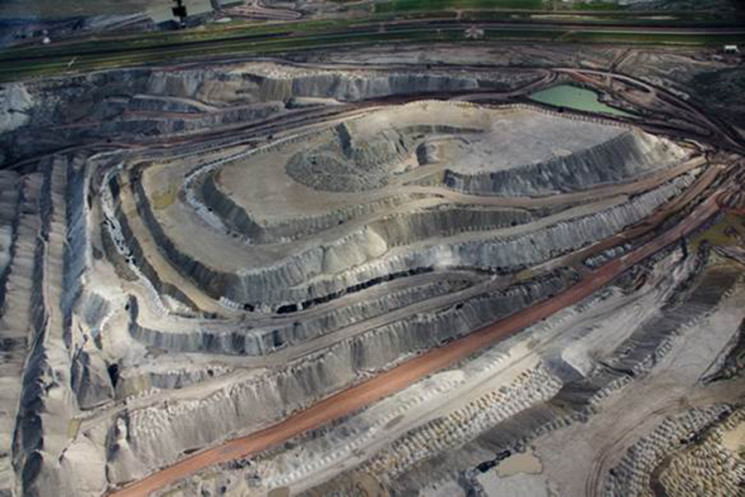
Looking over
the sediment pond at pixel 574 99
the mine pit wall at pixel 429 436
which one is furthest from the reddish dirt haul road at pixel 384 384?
the sediment pond at pixel 574 99

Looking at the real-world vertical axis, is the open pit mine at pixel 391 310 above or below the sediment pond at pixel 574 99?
below

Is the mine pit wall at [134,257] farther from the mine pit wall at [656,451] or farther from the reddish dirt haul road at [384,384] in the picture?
the mine pit wall at [656,451]

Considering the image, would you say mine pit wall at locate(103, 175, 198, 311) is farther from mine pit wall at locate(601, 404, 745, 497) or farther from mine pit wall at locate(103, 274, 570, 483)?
mine pit wall at locate(601, 404, 745, 497)

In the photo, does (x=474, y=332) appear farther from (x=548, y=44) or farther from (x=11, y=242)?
(x=548, y=44)

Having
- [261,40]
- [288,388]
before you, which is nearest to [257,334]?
[288,388]

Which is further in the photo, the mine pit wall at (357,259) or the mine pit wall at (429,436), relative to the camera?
the mine pit wall at (357,259)

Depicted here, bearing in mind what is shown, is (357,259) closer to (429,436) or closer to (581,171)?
(429,436)
